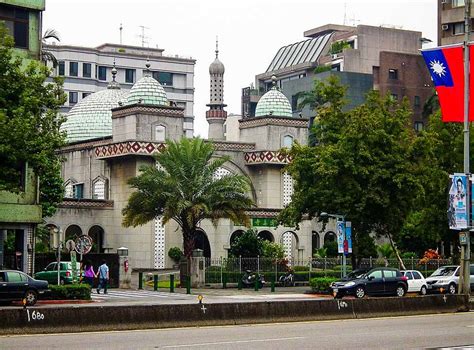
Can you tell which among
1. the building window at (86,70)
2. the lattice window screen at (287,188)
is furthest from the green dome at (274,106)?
the building window at (86,70)

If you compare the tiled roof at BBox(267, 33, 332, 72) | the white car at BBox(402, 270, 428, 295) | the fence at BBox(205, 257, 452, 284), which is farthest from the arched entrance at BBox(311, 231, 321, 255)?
the tiled roof at BBox(267, 33, 332, 72)

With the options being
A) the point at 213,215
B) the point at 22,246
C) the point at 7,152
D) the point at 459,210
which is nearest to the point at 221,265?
the point at 213,215

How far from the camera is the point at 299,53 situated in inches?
5699

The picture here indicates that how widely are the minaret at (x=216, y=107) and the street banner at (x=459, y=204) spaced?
53.7 metres

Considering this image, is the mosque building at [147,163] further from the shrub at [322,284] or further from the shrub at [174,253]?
the shrub at [322,284]

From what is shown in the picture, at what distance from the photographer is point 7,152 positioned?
132 feet

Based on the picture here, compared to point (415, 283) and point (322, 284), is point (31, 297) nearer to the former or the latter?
point (322, 284)

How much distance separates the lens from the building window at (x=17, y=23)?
47459mm

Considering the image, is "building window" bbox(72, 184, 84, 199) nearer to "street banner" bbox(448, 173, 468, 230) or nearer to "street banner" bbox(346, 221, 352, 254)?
"street banner" bbox(346, 221, 352, 254)

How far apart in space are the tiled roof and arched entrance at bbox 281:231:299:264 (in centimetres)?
5914

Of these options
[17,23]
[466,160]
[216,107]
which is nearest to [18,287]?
[17,23]

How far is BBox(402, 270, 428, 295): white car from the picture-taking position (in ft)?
165

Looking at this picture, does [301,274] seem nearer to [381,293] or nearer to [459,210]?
[381,293]

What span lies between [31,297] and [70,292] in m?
4.70
